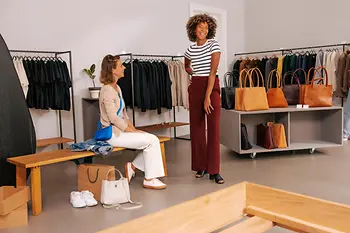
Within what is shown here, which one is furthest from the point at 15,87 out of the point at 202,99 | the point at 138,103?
the point at 138,103

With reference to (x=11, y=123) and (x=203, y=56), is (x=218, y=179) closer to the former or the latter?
(x=203, y=56)

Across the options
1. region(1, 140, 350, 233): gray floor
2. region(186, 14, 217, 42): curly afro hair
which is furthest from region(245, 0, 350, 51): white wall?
region(186, 14, 217, 42): curly afro hair

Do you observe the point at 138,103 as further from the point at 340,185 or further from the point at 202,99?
the point at 340,185

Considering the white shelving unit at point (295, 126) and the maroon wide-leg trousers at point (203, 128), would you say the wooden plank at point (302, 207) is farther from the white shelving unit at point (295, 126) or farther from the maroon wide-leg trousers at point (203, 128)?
the white shelving unit at point (295, 126)

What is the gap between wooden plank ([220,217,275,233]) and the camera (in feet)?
5.11

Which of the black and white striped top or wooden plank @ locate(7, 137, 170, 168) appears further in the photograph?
the black and white striped top

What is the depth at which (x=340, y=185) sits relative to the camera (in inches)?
149

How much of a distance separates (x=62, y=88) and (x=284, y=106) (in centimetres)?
301

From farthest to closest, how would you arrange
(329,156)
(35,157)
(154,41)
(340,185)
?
(154,41), (329,156), (340,185), (35,157)

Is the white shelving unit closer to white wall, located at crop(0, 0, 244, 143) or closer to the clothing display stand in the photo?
the clothing display stand

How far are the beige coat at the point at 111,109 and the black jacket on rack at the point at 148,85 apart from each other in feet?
7.19

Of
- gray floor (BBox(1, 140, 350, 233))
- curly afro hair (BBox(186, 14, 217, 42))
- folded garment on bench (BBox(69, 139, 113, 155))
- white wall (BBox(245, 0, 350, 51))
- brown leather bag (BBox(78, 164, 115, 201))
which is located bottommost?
gray floor (BBox(1, 140, 350, 233))

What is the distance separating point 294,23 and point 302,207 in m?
6.87

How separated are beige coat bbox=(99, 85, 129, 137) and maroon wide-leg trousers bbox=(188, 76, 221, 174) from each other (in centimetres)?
74
